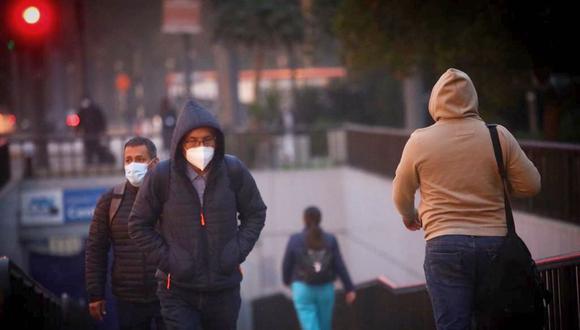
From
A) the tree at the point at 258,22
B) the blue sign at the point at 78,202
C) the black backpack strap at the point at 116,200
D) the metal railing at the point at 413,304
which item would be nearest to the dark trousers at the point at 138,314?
the black backpack strap at the point at 116,200

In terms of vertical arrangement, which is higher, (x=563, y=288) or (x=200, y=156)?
(x=200, y=156)

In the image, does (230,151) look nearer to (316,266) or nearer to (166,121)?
(166,121)

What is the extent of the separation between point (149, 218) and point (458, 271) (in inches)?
70.8

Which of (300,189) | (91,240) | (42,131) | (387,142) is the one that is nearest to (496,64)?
(387,142)

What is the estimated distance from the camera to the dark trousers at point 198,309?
5586 mm

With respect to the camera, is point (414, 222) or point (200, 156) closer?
point (414, 222)

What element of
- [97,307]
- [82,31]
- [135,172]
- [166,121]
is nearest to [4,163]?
[166,121]

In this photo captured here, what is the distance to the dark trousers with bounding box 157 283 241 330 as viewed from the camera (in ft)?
18.3

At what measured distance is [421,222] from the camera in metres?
5.34

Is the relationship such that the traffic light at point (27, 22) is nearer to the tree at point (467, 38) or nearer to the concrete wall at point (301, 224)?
the tree at point (467, 38)

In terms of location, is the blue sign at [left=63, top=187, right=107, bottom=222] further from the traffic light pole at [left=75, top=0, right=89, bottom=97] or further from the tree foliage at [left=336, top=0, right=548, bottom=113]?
the tree foliage at [left=336, top=0, right=548, bottom=113]

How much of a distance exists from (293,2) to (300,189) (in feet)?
27.5

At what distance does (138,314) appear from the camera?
682 centimetres

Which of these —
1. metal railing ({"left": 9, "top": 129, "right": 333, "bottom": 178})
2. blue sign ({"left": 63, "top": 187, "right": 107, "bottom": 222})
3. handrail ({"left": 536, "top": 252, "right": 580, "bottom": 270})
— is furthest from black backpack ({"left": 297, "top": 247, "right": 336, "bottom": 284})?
metal railing ({"left": 9, "top": 129, "right": 333, "bottom": 178})
